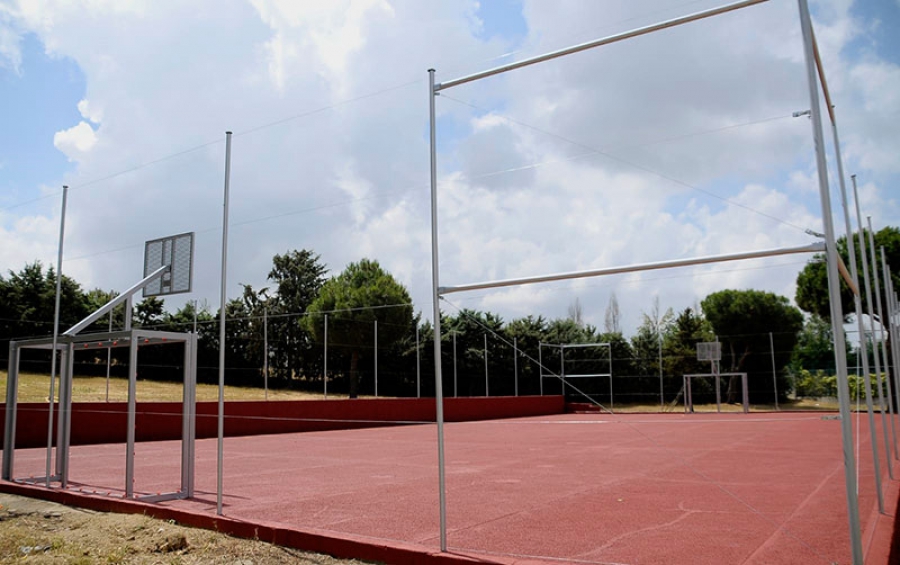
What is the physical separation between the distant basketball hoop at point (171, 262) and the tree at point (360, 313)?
14203mm

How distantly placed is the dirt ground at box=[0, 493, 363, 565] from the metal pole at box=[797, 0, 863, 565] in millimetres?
3041

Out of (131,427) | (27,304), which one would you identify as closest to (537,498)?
(131,427)

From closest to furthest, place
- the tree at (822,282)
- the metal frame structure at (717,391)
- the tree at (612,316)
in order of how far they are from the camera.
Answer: the tree at (822,282)
the metal frame structure at (717,391)
the tree at (612,316)

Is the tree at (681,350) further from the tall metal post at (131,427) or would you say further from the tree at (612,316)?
the tall metal post at (131,427)

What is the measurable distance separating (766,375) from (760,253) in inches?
1114

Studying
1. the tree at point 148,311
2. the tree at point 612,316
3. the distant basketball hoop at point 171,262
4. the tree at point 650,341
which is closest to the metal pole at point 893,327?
the distant basketball hoop at point 171,262

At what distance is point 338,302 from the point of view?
1114 inches

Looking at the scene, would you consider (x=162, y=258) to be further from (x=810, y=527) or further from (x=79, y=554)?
(x=810, y=527)

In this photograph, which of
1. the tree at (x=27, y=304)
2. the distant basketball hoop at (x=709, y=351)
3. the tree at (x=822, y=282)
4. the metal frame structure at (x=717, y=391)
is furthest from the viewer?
the distant basketball hoop at (x=709, y=351)

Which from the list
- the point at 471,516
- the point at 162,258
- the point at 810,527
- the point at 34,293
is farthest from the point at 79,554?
the point at 34,293

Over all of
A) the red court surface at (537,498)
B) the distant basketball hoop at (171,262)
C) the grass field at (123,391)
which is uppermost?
the distant basketball hoop at (171,262)

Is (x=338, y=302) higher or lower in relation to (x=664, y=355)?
higher

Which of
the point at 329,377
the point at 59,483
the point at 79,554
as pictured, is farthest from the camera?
the point at 329,377

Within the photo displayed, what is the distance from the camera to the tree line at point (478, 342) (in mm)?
24156
